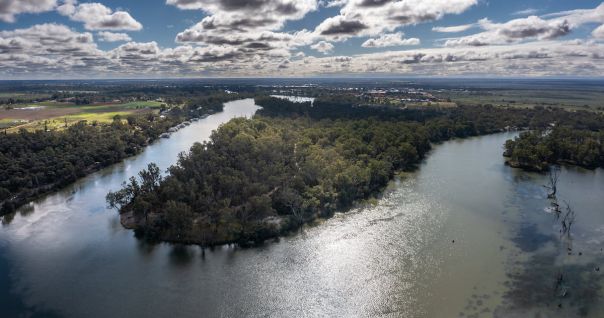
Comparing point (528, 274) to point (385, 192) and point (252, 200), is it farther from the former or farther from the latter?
point (252, 200)

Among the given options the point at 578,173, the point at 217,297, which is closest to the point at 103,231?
the point at 217,297

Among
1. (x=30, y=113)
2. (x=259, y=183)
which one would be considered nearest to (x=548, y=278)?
(x=259, y=183)

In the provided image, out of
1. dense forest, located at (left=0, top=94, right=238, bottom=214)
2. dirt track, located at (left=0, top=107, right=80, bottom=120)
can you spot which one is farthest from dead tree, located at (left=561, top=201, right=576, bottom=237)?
dirt track, located at (left=0, top=107, right=80, bottom=120)

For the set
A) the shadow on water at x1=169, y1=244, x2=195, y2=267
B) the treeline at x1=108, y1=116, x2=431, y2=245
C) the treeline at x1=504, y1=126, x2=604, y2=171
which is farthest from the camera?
the treeline at x1=504, y1=126, x2=604, y2=171

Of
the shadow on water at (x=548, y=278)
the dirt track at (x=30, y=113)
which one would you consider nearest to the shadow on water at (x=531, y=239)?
the shadow on water at (x=548, y=278)

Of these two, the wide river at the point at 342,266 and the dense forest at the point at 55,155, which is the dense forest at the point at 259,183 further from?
the dense forest at the point at 55,155

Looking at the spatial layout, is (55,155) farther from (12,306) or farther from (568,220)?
(568,220)

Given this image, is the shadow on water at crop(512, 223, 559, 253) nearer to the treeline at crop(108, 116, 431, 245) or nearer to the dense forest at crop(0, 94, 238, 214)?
the treeline at crop(108, 116, 431, 245)
